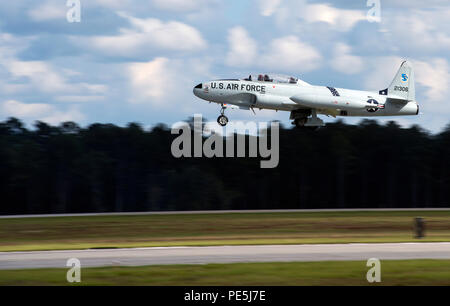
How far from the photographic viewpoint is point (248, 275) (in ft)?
81.3

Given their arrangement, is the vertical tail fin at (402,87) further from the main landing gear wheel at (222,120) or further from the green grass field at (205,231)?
the main landing gear wheel at (222,120)

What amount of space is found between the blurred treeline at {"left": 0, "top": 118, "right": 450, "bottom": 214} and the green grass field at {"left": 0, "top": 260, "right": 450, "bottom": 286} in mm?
90066

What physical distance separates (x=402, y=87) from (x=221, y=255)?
21.4 metres

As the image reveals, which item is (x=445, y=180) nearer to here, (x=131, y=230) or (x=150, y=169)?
(x=150, y=169)

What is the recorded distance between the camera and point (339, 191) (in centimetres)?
13238

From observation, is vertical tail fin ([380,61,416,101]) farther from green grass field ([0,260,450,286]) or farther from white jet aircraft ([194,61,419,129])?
green grass field ([0,260,450,286])

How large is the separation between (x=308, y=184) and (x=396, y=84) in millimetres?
86396

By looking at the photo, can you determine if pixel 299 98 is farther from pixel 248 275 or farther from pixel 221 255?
pixel 248 275

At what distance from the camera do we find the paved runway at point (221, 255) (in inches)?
1125

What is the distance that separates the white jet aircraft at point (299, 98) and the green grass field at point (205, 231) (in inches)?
302

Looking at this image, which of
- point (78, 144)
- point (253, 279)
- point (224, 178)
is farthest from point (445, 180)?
point (253, 279)

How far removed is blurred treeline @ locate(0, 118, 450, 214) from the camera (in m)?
123

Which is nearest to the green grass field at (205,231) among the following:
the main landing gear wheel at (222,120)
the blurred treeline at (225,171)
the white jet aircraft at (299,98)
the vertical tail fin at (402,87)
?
the main landing gear wheel at (222,120)

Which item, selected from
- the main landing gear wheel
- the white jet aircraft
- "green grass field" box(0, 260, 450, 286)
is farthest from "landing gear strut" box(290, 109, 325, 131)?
"green grass field" box(0, 260, 450, 286)
